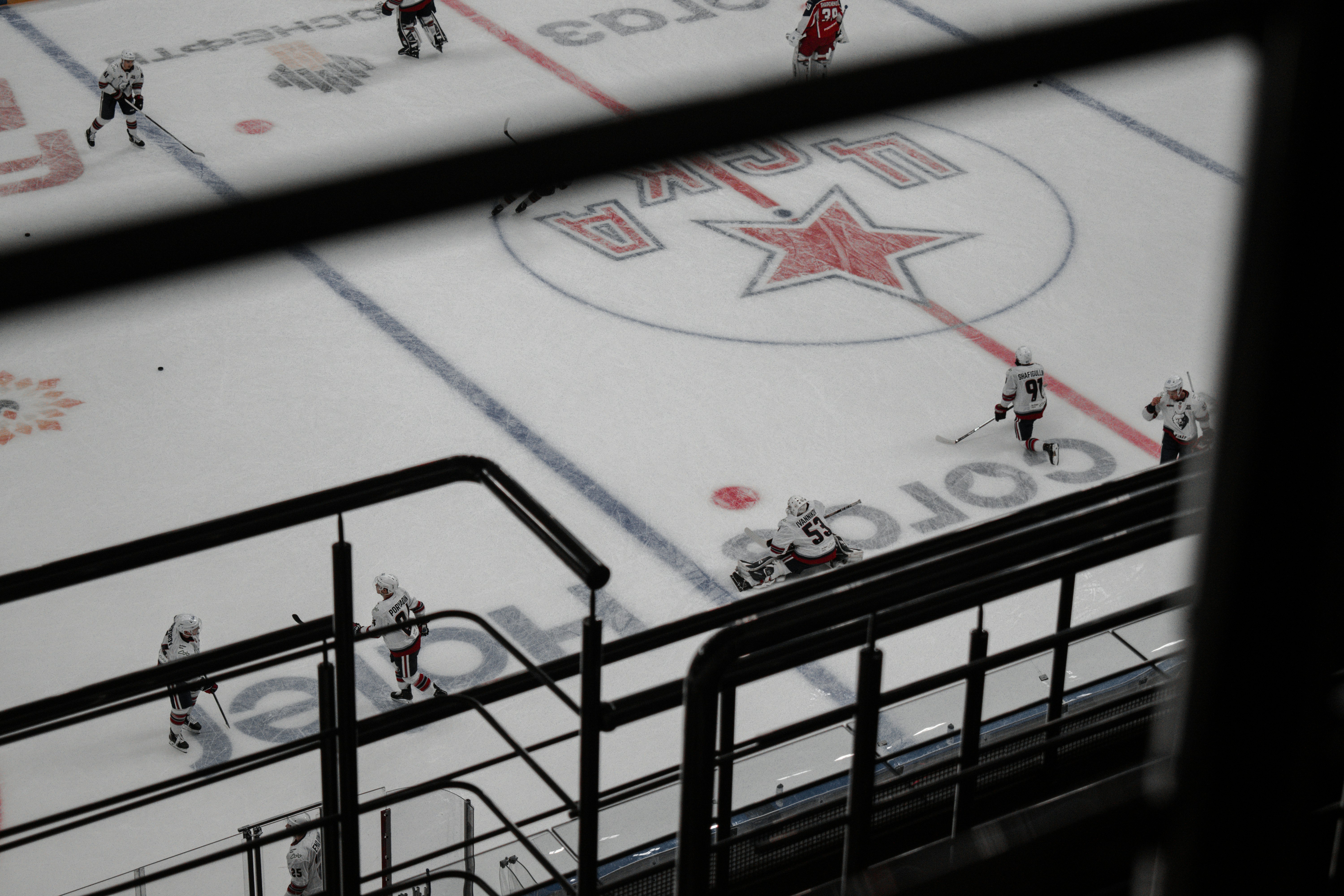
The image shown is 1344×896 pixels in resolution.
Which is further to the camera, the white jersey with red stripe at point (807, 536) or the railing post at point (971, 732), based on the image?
the white jersey with red stripe at point (807, 536)

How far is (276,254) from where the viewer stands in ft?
0.90

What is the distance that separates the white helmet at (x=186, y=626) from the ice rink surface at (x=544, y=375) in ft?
1.07

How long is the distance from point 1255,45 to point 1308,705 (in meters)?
0.12

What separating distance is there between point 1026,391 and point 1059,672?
4.14 m

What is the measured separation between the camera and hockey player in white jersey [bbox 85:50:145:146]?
773 cm

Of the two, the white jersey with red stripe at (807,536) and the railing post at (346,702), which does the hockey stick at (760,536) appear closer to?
the white jersey with red stripe at (807,536)

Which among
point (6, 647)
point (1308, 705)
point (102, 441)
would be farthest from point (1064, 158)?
point (1308, 705)

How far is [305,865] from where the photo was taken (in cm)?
347

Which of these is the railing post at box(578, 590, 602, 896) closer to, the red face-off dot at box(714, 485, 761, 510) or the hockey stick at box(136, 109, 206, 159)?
the red face-off dot at box(714, 485, 761, 510)

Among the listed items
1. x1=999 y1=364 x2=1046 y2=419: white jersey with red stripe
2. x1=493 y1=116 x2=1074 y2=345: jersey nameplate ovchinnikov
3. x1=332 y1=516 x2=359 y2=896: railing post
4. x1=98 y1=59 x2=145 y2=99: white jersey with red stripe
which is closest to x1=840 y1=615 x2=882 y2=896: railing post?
x1=332 y1=516 x2=359 y2=896: railing post

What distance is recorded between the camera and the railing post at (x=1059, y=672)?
5.07 ft

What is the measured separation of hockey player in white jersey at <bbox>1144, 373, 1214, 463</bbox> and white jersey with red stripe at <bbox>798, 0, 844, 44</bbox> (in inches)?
145

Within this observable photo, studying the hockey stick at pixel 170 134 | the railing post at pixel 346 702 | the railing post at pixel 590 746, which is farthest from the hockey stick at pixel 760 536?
the hockey stick at pixel 170 134

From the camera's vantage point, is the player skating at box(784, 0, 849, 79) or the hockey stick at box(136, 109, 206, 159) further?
the player skating at box(784, 0, 849, 79)
